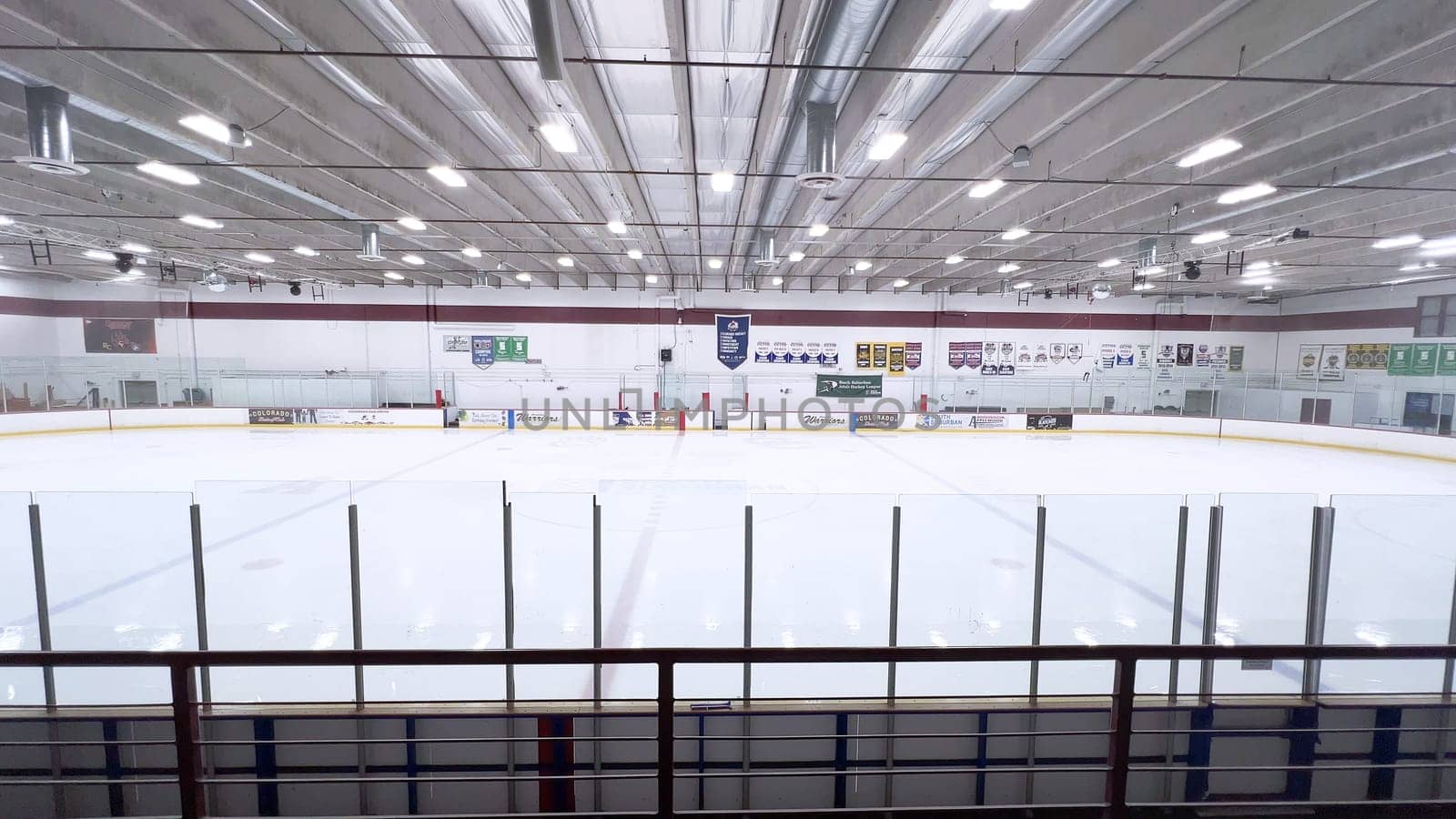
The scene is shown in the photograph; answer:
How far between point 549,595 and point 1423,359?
91.7 feet

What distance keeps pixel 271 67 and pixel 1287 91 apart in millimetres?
9969

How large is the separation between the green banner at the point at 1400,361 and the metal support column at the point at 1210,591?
2428 centimetres

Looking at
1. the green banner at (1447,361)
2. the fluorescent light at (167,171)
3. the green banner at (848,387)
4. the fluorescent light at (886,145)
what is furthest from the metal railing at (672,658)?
the green banner at (1447,361)

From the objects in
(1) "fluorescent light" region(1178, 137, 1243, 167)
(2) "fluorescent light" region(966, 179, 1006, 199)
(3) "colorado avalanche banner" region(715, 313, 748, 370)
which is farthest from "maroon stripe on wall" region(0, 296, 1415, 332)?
(1) "fluorescent light" region(1178, 137, 1243, 167)

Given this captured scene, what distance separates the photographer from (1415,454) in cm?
1556

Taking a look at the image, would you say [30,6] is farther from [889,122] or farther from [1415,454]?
[1415,454]

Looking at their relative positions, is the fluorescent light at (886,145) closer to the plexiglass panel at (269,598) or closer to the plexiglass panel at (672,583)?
the plexiglass panel at (672,583)

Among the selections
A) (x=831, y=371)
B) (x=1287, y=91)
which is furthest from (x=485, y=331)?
(x=1287, y=91)

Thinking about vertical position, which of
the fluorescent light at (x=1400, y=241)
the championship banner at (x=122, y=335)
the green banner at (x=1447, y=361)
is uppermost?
the fluorescent light at (x=1400, y=241)

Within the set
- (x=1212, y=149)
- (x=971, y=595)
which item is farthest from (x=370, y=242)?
(x=1212, y=149)

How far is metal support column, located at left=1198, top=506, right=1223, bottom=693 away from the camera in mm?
4289

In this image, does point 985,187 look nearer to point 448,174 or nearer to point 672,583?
point 672,583

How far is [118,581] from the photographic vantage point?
14.3 feet

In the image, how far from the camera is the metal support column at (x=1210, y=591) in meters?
4.29
